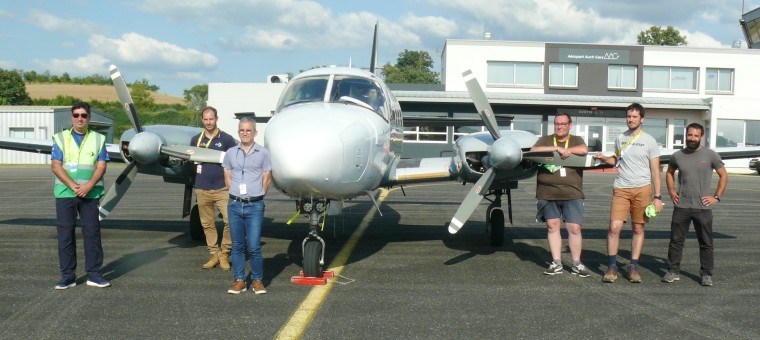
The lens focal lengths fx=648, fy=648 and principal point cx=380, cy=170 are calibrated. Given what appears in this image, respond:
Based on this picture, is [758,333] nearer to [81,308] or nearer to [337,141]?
[337,141]

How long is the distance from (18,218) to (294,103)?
8.06 m

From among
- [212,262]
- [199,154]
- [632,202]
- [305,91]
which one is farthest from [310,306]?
[632,202]

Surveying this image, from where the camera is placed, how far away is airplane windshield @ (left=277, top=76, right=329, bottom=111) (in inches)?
338

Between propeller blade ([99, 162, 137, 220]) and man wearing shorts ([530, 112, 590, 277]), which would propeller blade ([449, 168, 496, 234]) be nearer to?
man wearing shorts ([530, 112, 590, 277])

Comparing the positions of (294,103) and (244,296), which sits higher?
(294,103)

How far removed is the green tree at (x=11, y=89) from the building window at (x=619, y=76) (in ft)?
201

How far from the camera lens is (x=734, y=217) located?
1466cm

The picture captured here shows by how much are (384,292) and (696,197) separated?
3814mm

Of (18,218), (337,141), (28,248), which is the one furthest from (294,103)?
(18,218)

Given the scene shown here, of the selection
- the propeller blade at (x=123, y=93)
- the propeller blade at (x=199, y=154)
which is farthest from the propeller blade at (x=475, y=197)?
the propeller blade at (x=123, y=93)

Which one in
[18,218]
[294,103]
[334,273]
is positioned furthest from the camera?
[18,218]

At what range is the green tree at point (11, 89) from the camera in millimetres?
70312

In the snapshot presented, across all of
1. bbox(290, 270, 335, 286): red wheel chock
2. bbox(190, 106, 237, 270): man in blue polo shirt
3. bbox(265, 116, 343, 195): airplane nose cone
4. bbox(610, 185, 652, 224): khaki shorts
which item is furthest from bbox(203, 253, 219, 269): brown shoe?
bbox(610, 185, 652, 224): khaki shorts

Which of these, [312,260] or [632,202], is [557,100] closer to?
[632,202]
